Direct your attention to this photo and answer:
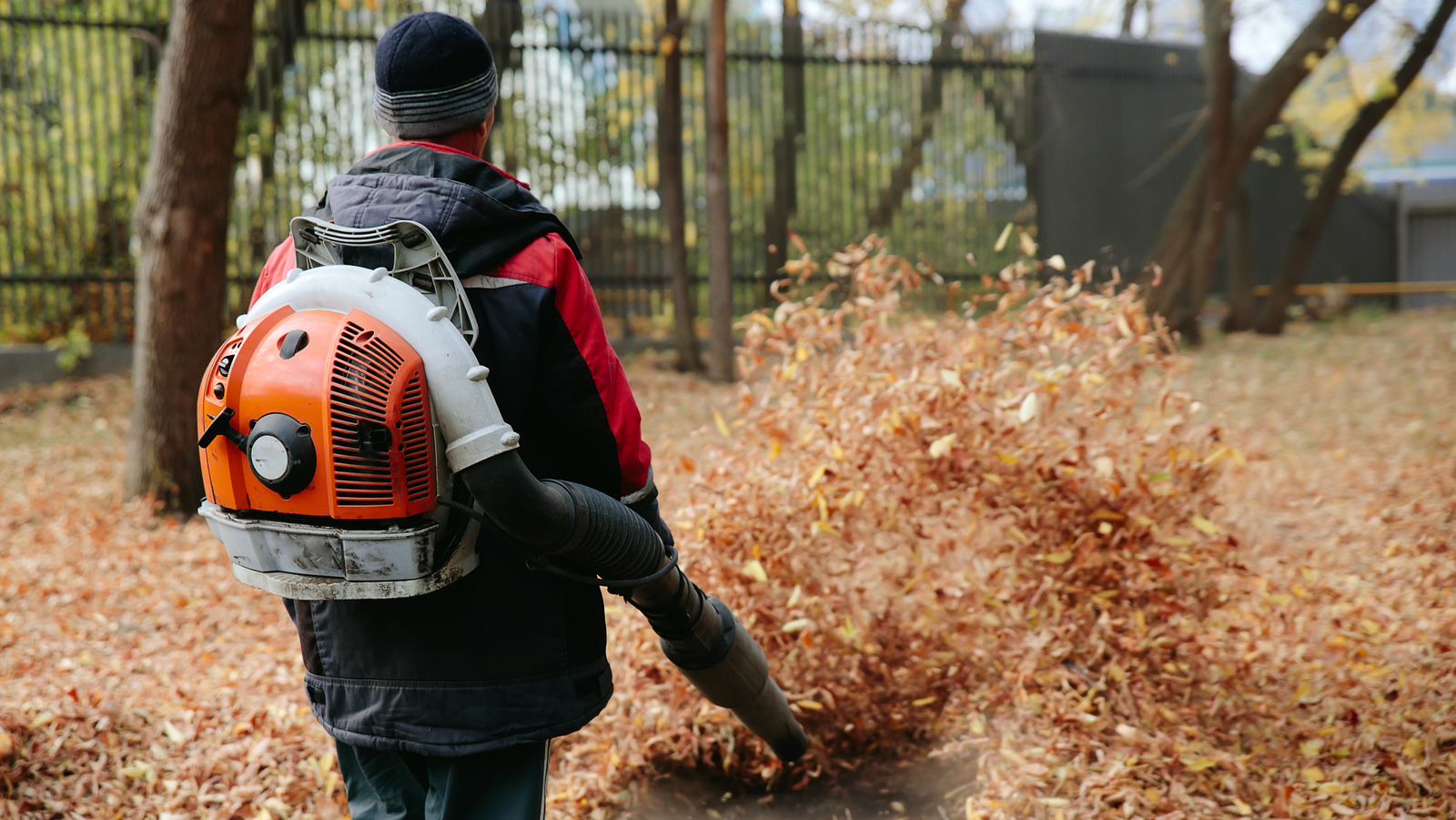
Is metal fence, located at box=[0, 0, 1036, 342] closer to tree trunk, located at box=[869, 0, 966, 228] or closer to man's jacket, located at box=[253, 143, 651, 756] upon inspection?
tree trunk, located at box=[869, 0, 966, 228]

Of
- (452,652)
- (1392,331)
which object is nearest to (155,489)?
(452,652)

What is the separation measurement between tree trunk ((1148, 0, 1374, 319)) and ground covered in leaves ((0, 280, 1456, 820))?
246 inches

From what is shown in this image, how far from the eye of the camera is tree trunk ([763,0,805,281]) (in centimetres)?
1037

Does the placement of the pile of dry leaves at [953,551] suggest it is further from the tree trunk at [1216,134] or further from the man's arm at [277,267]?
the tree trunk at [1216,134]

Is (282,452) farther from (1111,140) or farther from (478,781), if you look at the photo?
(1111,140)

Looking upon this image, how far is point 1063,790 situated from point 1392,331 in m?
10.6

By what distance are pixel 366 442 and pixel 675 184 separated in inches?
324

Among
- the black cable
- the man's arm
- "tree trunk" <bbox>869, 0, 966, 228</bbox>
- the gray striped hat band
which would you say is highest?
"tree trunk" <bbox>869, 0, 966, 228</bbox>

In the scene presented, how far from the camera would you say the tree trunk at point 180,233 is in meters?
5.69

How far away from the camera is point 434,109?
1.79m

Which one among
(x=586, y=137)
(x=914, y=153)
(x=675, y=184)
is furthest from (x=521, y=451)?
(x=914, y=153)

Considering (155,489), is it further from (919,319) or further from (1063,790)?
(1063,790)

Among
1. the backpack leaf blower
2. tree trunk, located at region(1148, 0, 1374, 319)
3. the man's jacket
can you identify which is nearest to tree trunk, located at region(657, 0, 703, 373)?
tree trunk, located at region(1148, 0, 1374, 319)

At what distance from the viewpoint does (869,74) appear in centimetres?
1060
